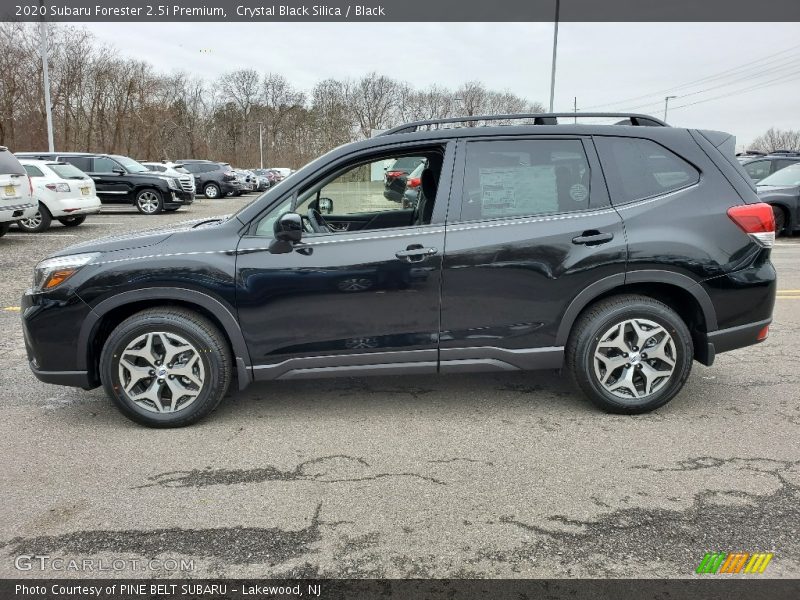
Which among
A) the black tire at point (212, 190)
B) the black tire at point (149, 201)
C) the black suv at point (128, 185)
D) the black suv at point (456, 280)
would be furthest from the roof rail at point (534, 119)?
the black tire at point (212, 190)

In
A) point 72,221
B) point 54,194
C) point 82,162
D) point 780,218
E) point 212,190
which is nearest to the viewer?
point 780,218

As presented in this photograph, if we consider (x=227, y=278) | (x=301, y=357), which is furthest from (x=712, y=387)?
(x=227, y=278)

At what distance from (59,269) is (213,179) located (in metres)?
26.5

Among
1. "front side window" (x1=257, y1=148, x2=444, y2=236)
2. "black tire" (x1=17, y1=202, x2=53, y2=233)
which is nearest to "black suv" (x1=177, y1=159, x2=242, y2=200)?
"black tire" (x1=17, y1=202, x2=53, y2=233)

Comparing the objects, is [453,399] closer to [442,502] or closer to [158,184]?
[442,502]

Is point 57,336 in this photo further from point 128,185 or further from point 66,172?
point 128,185

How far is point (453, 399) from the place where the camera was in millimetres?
4164

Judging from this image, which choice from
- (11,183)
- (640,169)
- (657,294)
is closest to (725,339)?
(657,294)

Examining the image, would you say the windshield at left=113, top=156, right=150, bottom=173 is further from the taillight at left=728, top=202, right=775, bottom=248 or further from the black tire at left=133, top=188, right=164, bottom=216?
the taillight at left=728, top=202, right=775, bottom=248

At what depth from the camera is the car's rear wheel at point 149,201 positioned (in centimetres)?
1878

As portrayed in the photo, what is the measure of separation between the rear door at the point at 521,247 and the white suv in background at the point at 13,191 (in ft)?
34.7

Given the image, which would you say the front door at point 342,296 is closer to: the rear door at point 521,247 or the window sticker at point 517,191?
the rear door at point 521,247

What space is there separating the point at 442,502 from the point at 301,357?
1.31 m

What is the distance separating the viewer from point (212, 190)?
29016mm
